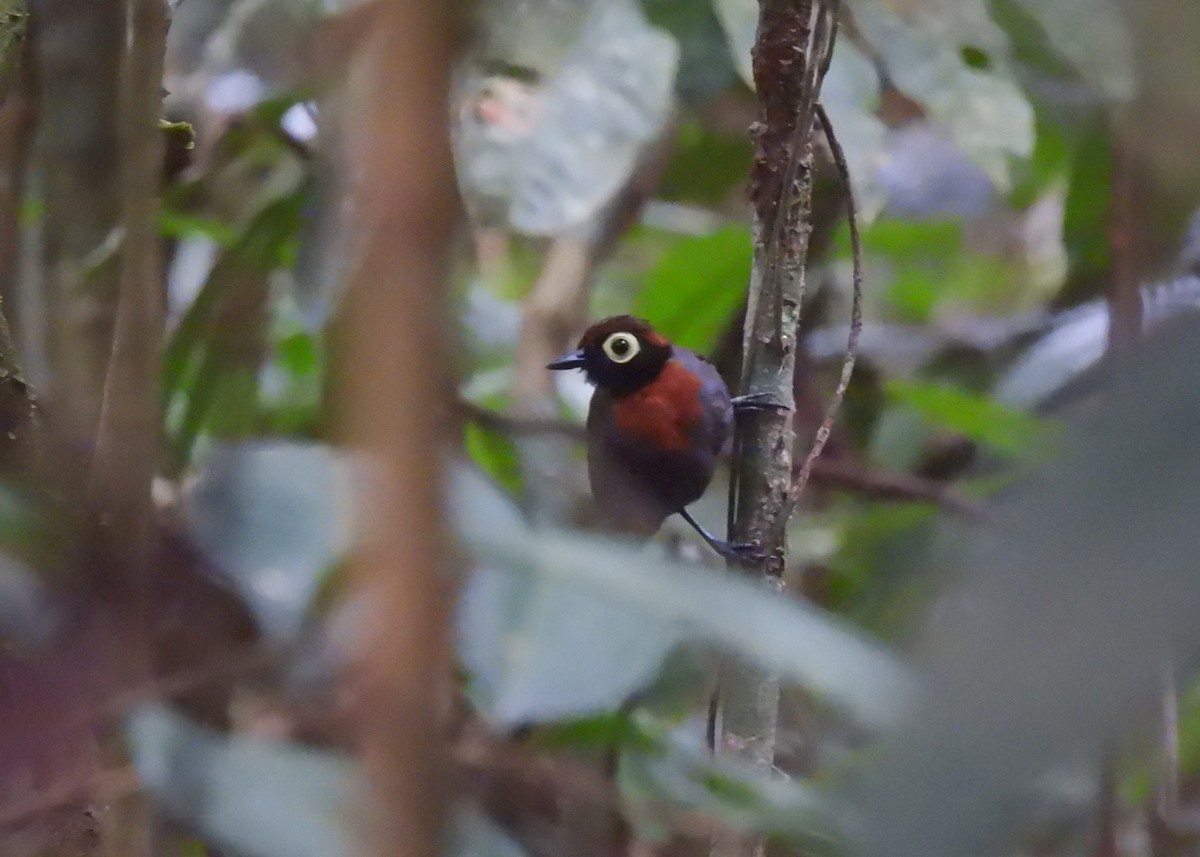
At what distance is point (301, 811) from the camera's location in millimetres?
718

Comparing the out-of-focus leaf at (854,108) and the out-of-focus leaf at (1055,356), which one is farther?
the out-of-focus leaf at (1055,356)

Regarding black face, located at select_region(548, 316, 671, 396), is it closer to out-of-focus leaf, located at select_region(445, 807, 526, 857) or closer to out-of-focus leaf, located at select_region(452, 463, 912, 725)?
out-of-focus leaf, located at select_region(452, 463, 912, 725)

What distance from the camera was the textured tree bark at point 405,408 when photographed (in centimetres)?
34

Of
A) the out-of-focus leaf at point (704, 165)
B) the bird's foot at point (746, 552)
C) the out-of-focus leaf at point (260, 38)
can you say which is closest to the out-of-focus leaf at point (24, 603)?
the bird's foot at point (746, 552)

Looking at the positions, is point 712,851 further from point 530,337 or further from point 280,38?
point 530,337

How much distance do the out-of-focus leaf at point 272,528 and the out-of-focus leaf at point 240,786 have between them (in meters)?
0.15

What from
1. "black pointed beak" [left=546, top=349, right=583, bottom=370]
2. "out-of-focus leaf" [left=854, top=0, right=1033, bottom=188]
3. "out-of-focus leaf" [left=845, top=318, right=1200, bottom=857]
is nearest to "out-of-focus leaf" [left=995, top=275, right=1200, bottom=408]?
"out-of-focus leaf" [left=854, top=0, right=1033, bottom=188]

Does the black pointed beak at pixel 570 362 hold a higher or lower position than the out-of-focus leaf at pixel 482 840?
higher

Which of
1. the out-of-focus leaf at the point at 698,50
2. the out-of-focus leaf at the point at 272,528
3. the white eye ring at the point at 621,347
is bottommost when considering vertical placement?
the out-of-focus leaf at the point at 272,528

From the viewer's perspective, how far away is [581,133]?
6.44 ft

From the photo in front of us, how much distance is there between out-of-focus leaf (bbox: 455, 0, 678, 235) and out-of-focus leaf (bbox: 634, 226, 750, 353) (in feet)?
1.61

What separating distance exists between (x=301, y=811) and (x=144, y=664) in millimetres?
115

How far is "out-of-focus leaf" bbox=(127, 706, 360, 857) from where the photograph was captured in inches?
27.7

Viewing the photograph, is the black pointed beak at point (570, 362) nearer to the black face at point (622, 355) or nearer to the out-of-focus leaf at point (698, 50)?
the black face at point (622, 355)
